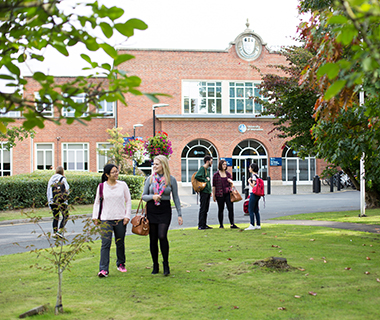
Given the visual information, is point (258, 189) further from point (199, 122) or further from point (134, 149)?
point (199, 122)

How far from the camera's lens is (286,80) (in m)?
14.5

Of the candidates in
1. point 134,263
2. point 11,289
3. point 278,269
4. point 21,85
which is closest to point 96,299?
point 11,289

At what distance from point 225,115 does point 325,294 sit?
30959 millimetres

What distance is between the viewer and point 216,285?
553 centimetres

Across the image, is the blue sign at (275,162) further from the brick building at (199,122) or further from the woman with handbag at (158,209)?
the woman with handbag at (158,209)

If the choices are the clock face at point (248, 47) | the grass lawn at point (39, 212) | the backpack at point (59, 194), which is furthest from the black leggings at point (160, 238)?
the clock face at point (248, 47)

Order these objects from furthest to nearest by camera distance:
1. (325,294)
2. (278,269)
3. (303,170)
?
1. (303,170)
2. (278,269)
3. (325,294)

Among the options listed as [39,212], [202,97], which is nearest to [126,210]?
[39,212]

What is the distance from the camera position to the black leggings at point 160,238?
20.5 ft

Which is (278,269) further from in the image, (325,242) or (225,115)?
(225,115)

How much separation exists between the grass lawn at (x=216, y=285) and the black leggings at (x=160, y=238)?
30 centimetres

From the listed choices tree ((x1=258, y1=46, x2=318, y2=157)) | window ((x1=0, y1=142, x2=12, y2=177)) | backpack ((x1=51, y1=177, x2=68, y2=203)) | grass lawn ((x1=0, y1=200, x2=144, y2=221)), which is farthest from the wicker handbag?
window ((x1=0, y1=142, x2=12, y2=177))

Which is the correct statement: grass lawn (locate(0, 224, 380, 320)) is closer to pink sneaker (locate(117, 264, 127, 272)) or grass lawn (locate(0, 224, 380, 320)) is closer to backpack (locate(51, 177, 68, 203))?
pink sneaker (locate(117, 264, 127, 272))

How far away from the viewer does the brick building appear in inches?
1391
